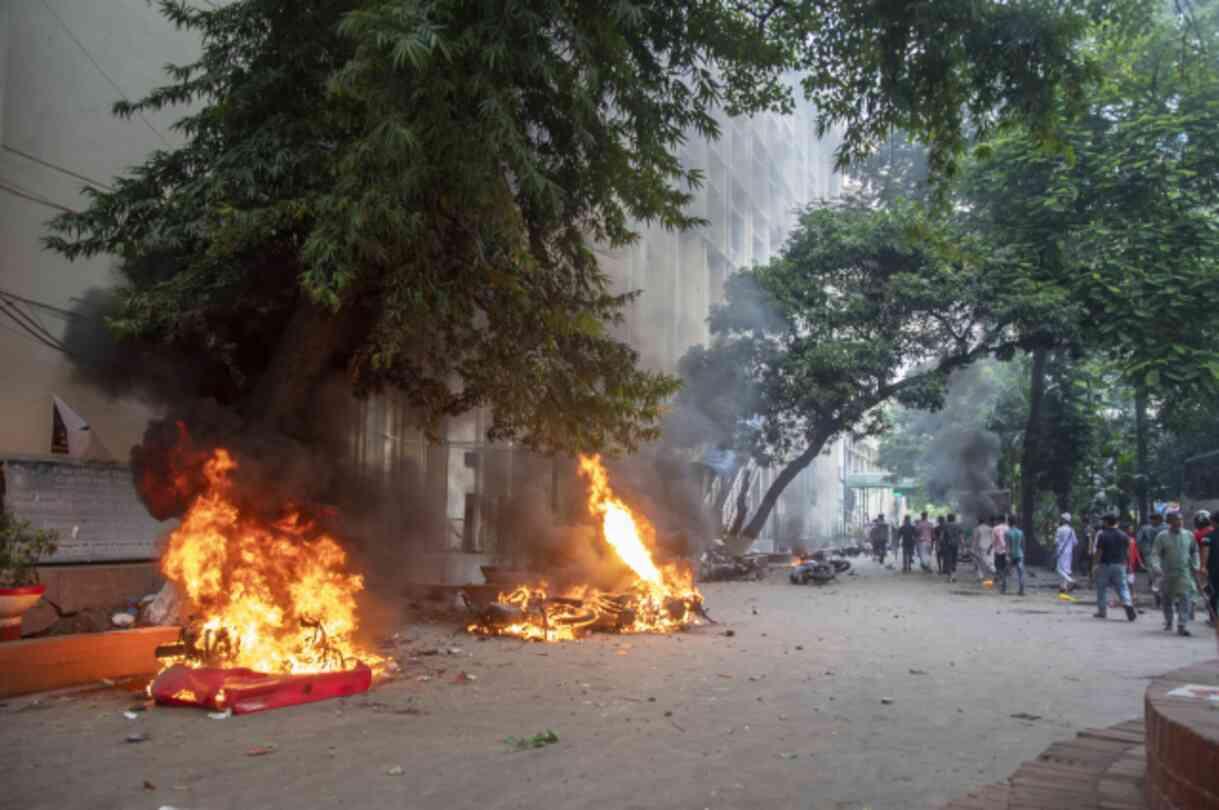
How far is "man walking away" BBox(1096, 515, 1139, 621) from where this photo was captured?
15070 mm

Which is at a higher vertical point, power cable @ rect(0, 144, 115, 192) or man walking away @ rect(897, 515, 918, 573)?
power cable @ rect(0, 144, 115, 192)

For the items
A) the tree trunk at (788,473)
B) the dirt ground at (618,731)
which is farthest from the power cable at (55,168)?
the tree trunk at (788,473)

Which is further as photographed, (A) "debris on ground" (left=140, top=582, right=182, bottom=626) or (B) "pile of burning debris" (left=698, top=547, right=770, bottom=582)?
(B) "pile of burning debris" (left=698, top=547, right=770, bottom=582)

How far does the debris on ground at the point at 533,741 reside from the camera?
617 centimetres

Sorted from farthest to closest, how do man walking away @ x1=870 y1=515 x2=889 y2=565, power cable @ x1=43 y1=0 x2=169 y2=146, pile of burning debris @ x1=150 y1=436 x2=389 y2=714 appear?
man walking away @ x1=870 y1=515 x2=889 y2=565 < power cable @ x1=43 y1=0 x2=169 y2=146 < pile of burning debris @ x1=150 y1=436 x2=389 y2=714

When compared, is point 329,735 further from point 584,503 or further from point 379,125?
point 584,503

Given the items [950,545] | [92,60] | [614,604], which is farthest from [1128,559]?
[92,60]

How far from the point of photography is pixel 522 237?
7.84m

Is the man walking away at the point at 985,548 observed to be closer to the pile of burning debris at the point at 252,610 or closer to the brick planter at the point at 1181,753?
the pile of burning debris at the point at 252,610

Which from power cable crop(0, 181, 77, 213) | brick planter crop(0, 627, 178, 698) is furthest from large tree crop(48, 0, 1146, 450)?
brick planter crop(0, 627, 178, 698)

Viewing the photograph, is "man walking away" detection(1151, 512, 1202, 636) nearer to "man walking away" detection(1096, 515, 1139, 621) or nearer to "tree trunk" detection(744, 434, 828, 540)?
"man walking away" detection(1096, 515, 1139, 621)

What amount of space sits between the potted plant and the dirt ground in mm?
924

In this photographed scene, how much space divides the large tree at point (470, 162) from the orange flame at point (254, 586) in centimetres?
109

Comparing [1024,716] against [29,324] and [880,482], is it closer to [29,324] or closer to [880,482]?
[29,324]
